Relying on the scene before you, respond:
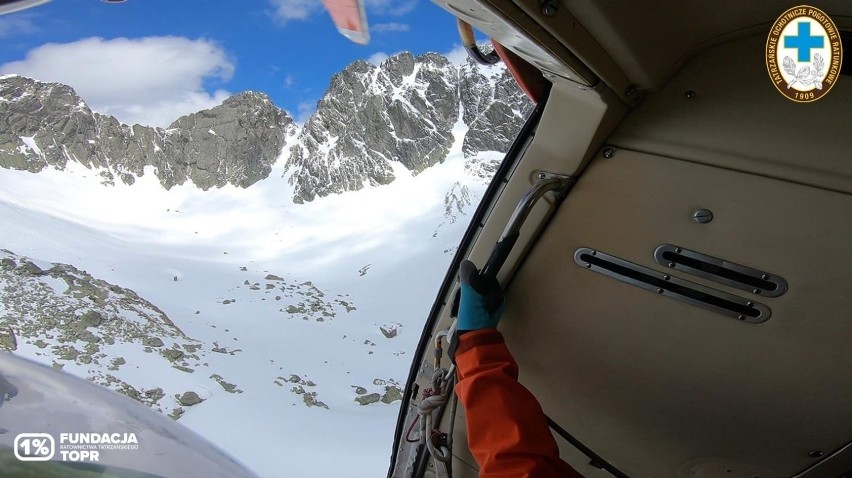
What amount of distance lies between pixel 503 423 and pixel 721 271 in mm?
712

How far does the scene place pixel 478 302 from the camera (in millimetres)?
1667

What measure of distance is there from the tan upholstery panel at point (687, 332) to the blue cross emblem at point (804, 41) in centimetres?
26

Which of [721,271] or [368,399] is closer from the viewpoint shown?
[721,271]

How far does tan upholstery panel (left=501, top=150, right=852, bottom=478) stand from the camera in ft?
3.83

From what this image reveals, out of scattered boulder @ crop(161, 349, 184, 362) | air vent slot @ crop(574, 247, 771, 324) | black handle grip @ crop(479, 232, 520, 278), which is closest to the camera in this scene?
air vent slot @ crop(574, 247, 771, 324)

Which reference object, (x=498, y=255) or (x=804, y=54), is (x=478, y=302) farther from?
(x=804, y=54)

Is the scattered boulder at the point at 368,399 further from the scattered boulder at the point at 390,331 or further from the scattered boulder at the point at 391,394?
the scattered boulder at the point at 390,331

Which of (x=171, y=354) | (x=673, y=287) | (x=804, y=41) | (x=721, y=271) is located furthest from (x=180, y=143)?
(x=804, y=41)

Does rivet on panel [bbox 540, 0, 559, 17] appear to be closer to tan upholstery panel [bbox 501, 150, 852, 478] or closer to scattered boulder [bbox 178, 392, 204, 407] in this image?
tan upholstery panel [bbox 501, 150, 852, 478]

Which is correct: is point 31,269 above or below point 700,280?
below

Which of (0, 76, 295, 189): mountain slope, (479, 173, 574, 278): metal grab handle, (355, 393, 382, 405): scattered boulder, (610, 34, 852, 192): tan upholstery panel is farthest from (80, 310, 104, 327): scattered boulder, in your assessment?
(610, 34, 852, 192): tan upholstery panel

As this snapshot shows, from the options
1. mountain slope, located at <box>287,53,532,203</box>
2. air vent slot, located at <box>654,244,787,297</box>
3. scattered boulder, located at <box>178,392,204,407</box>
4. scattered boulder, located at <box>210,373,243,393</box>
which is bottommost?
scattered boulder, located at <box>178,392,204,407</box>

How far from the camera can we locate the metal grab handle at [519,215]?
1432 millimetres

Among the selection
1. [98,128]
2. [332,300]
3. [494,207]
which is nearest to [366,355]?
[332,300]
